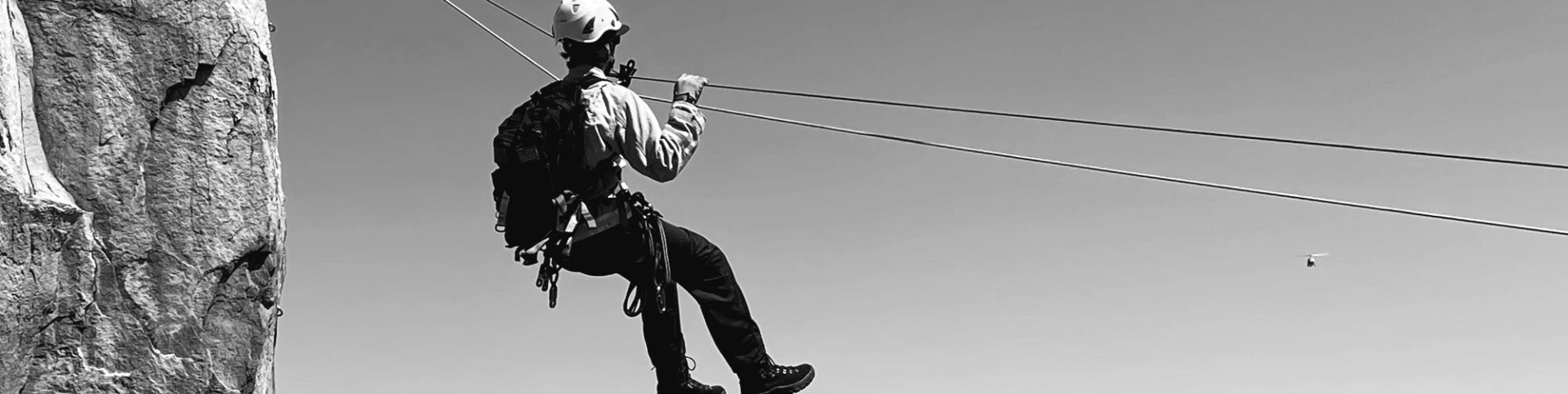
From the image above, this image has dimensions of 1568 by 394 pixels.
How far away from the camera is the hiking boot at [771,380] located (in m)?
8.52

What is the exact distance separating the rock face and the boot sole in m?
3.29

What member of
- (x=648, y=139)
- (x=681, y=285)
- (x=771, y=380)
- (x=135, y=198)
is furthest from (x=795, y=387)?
(x=135, y=198)

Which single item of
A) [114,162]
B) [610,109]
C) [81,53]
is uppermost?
[81,53]

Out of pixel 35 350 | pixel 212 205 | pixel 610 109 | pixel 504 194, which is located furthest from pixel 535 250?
pixel 35 350

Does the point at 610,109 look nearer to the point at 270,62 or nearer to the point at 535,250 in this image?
the point at 535,250

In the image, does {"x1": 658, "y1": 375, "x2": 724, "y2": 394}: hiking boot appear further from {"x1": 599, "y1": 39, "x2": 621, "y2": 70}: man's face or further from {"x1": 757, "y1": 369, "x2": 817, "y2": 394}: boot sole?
{"x1": 599, "y1": 39, "x2": 621, "y2": 70}: man's face

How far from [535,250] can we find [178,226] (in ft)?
7.51

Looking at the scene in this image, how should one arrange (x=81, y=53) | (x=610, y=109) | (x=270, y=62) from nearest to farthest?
(x=610, y=109), (x=81, y=53), (x=270, y=62)

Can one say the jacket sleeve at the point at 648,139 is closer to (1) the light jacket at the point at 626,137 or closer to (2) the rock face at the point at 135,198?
(1) the light jacket at the point at 626,137

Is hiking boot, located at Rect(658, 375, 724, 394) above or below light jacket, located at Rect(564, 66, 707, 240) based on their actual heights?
below

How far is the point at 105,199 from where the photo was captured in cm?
823

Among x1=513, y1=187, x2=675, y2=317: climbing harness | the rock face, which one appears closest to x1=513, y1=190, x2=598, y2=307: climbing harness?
x1=513, y1=187, x2=675, y2=317: climbing harness

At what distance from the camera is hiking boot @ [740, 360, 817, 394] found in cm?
852

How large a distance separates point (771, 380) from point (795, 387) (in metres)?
0.19
